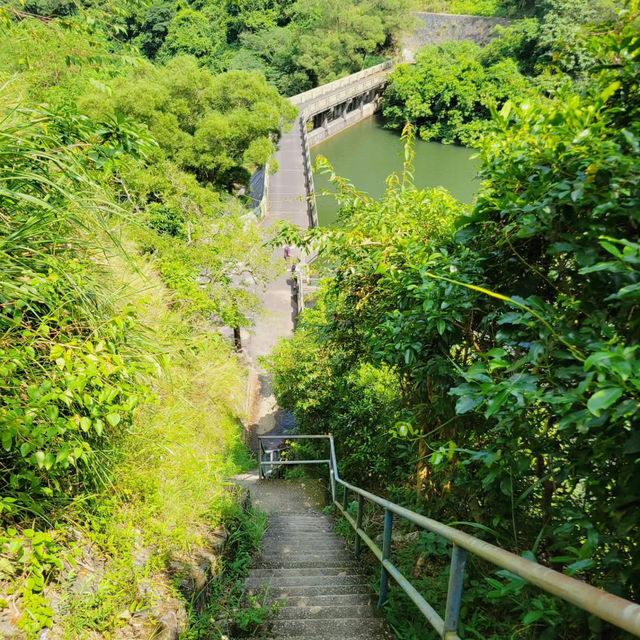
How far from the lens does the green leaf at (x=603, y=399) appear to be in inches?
37.5

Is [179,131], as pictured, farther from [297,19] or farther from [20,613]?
[297,19]

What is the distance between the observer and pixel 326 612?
2.78 meters

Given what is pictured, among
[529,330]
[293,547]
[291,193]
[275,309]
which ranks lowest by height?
[293,547]

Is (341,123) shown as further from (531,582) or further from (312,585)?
(531,582)

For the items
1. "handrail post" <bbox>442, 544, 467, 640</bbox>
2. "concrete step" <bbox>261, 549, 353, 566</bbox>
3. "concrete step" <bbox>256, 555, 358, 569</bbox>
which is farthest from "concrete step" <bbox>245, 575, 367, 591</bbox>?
"handrail post" <bbox>442, 544, 467, 640</bbox>

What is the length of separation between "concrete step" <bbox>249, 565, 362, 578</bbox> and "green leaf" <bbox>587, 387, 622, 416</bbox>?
117 inches

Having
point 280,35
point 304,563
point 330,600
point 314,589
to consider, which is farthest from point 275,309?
point 280,35

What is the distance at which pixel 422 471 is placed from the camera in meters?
3.16

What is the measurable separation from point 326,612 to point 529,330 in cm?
215

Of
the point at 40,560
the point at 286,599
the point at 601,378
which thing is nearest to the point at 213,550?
the point at 286,599

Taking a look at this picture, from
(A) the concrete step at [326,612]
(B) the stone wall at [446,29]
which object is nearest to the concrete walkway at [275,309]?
(A) the concrete step at [326,612]

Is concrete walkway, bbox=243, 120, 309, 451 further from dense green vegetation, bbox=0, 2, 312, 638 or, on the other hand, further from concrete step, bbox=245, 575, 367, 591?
concrete step, bbox=245, 575, 367, 591

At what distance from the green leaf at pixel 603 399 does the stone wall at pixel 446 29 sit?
133 feet

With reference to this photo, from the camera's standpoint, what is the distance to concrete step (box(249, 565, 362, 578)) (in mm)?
3420
